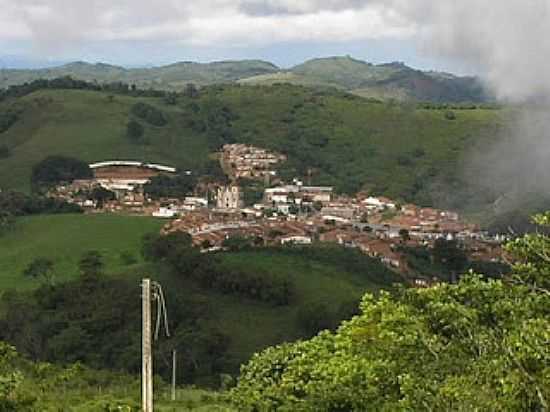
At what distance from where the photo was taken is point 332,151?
107938mm

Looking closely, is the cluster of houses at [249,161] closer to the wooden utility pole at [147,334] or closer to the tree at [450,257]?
the tree at [450,257]

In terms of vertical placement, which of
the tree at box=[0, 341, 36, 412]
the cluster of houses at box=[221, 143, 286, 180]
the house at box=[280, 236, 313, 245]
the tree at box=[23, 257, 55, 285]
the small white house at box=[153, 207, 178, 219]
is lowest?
the tree at box=[23, 257, 55, 285]

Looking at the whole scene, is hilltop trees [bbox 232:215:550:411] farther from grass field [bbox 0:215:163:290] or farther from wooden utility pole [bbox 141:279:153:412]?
grass field [bbox 0:215:163:290]

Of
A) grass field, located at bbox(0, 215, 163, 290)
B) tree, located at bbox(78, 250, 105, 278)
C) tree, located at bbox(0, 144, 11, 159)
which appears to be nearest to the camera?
tree, located at bbox(78, 250, 105, 278)

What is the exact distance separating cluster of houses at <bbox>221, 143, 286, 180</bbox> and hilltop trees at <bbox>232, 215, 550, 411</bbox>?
82742mm

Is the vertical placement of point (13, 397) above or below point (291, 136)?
above

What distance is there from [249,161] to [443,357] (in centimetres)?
9014

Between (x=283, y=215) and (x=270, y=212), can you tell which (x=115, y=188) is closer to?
(x=270, y=212)

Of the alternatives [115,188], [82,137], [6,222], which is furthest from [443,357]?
[82,137]

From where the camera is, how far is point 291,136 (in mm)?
112000

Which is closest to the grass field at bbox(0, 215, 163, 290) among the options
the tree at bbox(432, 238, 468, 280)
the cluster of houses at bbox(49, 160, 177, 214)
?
the cluster of houses at bbox(49, 160, 177, 214)

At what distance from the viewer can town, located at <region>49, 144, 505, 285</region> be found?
6588 cm

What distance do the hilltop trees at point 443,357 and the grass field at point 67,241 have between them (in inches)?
1631

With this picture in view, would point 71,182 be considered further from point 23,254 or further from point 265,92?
point 265,92
